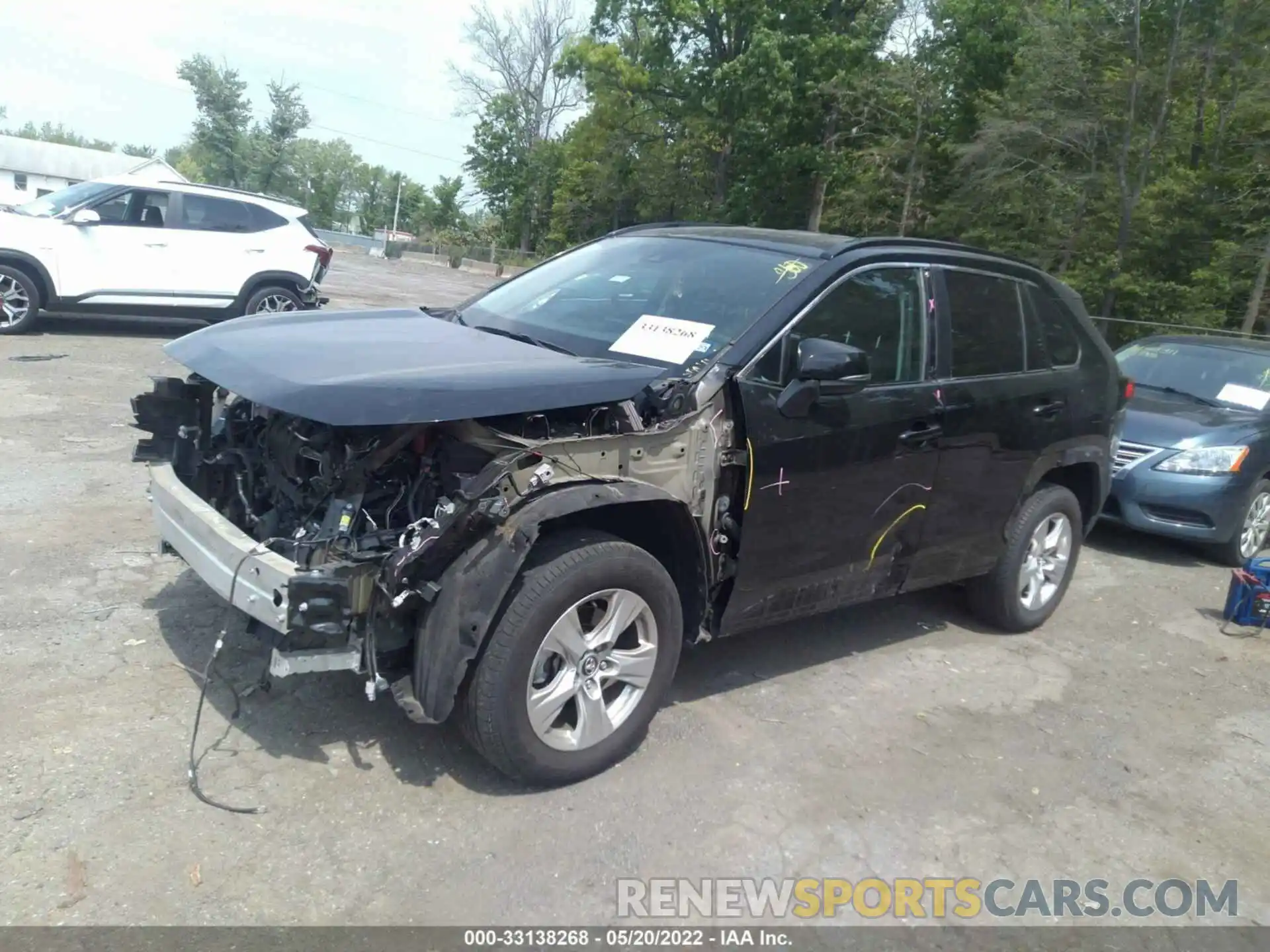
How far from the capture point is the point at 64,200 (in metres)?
12.1

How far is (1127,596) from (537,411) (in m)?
4.76

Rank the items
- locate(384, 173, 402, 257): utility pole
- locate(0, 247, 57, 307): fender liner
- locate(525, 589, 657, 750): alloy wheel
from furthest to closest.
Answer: locate(384, 173, 402, 257): utility pole → locate(0, 247, 57, 307): fender liner → locate(525, 589, 657, 750): alloy wheel

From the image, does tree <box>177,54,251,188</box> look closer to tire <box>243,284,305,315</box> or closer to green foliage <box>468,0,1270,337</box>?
green foliage <box>468,0,1270,337</box>

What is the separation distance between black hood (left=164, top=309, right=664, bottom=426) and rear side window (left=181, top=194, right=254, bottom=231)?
905 centimetres

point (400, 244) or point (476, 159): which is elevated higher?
point (476, 159)

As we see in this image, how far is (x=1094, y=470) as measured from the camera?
5.90 m

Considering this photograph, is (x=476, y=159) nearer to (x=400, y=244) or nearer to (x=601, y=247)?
(x=400, y=244)

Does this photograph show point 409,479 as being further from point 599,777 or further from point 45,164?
point 45,164

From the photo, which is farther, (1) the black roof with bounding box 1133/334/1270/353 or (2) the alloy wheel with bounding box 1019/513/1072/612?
(1) the black roof with bounding box 1133/334/1270/353

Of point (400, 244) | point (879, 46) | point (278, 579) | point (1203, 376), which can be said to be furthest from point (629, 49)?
point (278, 579)

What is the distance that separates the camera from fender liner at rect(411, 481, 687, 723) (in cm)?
325

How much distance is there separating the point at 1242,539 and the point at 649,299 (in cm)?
547

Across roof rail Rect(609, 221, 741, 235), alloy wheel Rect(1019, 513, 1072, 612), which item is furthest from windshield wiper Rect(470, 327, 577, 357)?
alloy wheel Rect(1019, 513, 1072, 612)

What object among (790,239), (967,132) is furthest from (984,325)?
Answer: (967,132)
